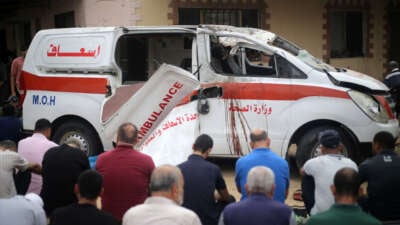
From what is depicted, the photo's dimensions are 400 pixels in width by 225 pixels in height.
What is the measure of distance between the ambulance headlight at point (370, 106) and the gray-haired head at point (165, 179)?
501 cm

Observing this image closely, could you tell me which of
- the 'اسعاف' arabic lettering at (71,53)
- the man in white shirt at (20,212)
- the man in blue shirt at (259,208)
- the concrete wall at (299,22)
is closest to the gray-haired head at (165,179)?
the man in blue shirt at (259,208)

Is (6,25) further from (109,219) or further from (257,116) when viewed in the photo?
(109,219)

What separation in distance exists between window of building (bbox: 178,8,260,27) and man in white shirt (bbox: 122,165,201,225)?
31.9 feet

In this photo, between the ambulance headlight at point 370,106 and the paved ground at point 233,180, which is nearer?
the paved ground at point 233,180

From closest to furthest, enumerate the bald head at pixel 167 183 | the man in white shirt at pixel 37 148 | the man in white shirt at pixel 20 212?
the bald head at pixel 167 183
the man in white shirt at pixel 20 212
the man in white shirt at pixel 37 148

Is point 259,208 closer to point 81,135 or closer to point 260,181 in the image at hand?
point 260,181

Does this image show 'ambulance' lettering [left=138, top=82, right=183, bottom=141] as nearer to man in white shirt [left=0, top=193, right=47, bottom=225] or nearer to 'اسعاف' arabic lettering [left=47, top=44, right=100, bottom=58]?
'اسعاف' arabic lettering [left=47, top=44, right=100, bottom=58]

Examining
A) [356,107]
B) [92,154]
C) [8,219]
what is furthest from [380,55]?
[8,219]

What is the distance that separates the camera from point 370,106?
331 inches

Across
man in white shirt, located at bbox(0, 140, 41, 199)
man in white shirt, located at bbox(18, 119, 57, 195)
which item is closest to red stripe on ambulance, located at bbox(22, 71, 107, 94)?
man in white shirt, located at bbox(18, 119, 57, 195)

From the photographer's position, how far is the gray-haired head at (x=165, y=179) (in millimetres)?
3809

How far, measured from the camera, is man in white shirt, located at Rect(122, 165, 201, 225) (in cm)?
366

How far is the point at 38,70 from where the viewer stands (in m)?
9.52

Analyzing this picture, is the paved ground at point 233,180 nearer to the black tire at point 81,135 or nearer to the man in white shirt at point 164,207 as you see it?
the black tire at point 81,135
